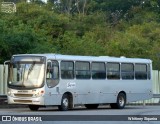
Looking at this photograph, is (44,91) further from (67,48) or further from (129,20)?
(129,20)

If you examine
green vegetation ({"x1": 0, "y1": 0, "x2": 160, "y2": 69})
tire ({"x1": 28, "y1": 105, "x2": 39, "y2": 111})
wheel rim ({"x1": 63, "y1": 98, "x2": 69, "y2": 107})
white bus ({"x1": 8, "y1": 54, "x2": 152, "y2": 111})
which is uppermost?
green vegetation ({"x1": 0, "y1": 0, "x2": 160, "y2": 69})

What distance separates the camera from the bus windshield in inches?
1153

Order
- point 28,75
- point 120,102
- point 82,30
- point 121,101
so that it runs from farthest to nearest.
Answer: point 82,30, point 121,101, point 120,102, point 28,75

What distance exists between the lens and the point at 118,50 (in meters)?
51.2

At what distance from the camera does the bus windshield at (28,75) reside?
2930cm

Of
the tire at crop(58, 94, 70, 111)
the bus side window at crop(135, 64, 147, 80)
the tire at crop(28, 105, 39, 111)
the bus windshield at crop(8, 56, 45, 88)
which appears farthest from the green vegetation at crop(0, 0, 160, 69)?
the tire at crop(58, 94, 70, 111)

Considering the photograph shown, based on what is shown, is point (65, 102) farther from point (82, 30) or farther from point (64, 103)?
point (82, 30)

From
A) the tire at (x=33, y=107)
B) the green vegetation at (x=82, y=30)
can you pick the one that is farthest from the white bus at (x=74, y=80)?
the green vegetation at (x=82, y=30)

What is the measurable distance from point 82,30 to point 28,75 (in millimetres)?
34116

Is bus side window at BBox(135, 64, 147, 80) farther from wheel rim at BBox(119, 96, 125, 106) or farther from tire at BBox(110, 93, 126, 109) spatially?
wheel rim at BBox(119, 96, 125, 106)

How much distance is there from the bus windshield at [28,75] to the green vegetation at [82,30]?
8461mm

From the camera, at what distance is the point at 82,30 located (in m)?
63.2

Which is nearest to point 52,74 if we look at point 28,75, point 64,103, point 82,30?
point 28,75

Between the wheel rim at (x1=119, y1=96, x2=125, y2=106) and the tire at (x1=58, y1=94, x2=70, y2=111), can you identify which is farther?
the wheel rim at (x1=119, y1=96, x2=125, y2=106)
